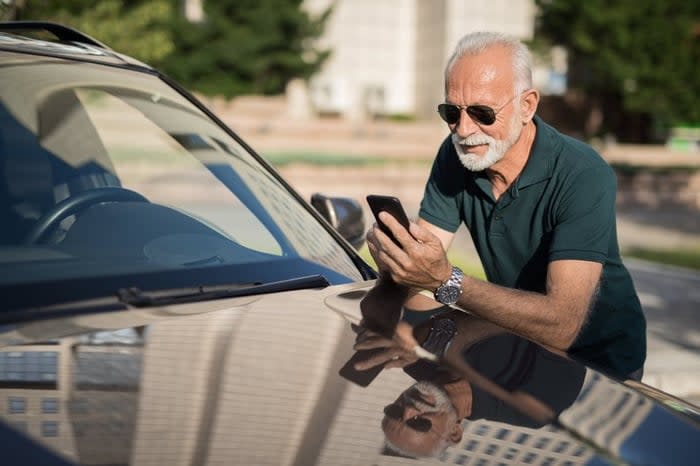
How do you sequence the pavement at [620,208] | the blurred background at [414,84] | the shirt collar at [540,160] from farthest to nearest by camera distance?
1. the blurred background at [414,84]
2. the pavement at [620,208]
3. the shirt collar at [540,160]

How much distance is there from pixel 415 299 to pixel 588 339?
807 mm

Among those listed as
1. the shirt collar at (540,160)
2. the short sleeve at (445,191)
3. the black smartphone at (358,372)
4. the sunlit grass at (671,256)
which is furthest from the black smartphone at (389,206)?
the sunlit grass at (671,256)

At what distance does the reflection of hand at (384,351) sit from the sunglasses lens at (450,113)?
99 cm

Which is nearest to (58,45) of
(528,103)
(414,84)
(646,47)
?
(528,103)

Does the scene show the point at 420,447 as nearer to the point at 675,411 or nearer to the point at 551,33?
the point at 675,411

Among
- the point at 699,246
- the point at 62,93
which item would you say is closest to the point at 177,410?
the point at 62,93

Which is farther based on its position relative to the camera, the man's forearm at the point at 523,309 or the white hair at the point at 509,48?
the white hair at the point at 509,48

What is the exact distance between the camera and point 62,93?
2.53 meters

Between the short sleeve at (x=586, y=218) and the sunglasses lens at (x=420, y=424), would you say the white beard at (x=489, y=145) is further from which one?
the sunglasses lens at (x=420, y=424)

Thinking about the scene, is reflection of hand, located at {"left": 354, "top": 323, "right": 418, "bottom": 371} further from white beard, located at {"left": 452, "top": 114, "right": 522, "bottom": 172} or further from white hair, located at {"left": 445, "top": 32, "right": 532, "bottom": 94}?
white hair, located at {"left": 445, "top": 32, "right": 532, "bottom": 94}

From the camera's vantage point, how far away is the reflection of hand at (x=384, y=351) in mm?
1636

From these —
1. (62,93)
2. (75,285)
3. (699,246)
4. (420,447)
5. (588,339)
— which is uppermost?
(62,93)

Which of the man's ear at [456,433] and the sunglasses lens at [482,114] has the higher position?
the sunglasses lens at [482,114]

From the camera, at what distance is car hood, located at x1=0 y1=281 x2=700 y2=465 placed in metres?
1.29
